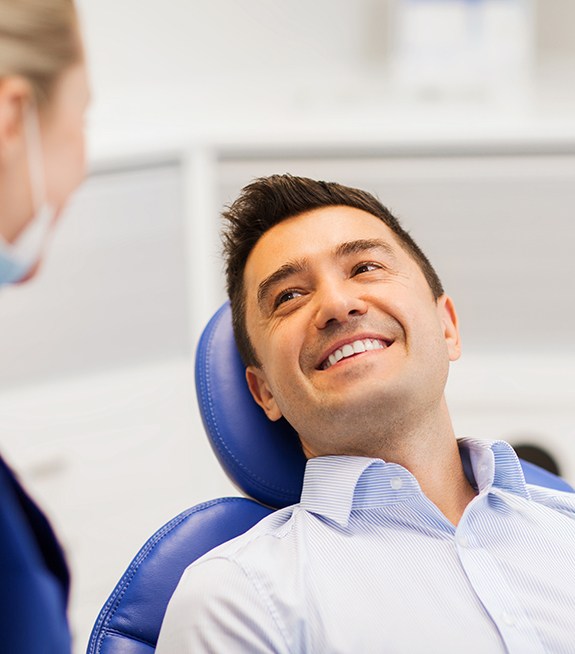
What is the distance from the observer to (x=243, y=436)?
52.0 inches

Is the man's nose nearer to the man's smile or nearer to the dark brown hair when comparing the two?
the man's smile

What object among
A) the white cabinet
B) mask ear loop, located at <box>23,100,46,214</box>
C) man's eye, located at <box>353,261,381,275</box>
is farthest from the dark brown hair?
mask ear loop, located at <box>23,100,46,214</box>

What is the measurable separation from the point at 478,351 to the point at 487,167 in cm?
48

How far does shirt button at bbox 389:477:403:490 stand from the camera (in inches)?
47.4

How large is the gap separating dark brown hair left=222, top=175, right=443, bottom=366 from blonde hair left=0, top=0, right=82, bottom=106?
537mm

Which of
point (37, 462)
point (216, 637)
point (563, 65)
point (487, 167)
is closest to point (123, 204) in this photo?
point (37, 462)

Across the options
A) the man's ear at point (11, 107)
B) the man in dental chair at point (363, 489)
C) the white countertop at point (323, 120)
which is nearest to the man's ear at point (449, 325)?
the man in dental chair at point (363, 489)

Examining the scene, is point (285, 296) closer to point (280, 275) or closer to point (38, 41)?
point (280, 275)

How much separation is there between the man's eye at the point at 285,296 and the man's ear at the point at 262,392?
0.11m

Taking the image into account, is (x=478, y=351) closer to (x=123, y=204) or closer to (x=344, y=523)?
(x=123, y=204)

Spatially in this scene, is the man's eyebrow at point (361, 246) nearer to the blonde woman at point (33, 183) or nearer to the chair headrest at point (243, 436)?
the chair headrest at point (243, 436)

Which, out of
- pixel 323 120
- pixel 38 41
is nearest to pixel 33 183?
pixel 38 41

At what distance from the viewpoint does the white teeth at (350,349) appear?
124 cm

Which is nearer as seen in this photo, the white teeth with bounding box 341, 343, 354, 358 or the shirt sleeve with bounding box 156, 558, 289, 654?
the shirt sleeve with bounding box 156, 558, 289, 654
